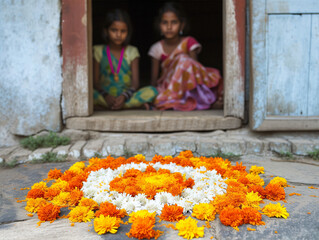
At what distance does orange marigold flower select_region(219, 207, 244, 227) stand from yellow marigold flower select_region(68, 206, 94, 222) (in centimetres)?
72

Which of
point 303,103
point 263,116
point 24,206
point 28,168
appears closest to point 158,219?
point 24,206

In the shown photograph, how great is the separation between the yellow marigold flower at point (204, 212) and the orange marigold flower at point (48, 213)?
0.77m

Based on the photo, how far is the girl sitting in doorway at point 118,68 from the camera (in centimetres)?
452

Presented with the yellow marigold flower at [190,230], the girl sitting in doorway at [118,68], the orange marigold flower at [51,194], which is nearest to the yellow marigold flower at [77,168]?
the orange marigold flower at [51,194]

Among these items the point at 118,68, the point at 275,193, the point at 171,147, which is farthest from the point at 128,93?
the point at 275,193

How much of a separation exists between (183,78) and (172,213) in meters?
2.78

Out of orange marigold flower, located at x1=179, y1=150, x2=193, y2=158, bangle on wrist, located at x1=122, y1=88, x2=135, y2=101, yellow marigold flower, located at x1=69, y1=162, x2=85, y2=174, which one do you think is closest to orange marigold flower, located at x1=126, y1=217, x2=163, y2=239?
yellow marigold flower, located at x1=69, y1=162, x2=85, y2=174

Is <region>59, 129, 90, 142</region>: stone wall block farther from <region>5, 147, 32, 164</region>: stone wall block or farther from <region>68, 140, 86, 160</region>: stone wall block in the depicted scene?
<region>5, 147, 32, 164</region>: stone wall block

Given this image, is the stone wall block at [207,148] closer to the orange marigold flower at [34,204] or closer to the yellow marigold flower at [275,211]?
the yellow marigold flower at [275,211]

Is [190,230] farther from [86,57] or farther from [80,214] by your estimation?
[86,57]

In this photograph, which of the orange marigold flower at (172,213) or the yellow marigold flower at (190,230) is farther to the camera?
the orange marigold flower at (172,213)

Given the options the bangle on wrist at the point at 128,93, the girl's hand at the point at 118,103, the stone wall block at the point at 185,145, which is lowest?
the stone wall block at the point at 185,145

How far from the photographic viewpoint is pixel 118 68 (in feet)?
15.7

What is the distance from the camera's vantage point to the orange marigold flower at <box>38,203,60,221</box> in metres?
1.95
